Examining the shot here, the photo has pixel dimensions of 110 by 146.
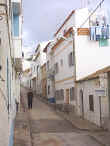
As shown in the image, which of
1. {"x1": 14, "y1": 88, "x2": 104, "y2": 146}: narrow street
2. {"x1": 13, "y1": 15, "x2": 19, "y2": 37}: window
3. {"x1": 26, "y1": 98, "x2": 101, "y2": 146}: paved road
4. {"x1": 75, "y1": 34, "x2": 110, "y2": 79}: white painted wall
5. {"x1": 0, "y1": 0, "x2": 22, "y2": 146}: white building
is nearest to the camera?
{"x1": 0, "y1": 0, "x2": 22, "y2": 146}: white building

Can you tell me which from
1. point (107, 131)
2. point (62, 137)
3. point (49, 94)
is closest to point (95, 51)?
point (107, 131)

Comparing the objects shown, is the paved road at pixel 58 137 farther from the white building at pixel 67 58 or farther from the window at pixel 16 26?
the white building at pixel 67 58

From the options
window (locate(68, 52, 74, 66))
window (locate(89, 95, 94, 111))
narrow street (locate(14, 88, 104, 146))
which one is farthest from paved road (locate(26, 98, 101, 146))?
window (locate(68, 52, 74, 66))

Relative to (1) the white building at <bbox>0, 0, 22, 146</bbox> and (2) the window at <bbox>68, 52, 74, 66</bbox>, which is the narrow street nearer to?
(1) the white building at <bbox>0, 0, 22, 146</bbox>

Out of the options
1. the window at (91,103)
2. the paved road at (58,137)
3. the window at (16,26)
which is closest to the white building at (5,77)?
the paved road at (58,137)

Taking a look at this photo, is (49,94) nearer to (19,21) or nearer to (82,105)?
(82,105)

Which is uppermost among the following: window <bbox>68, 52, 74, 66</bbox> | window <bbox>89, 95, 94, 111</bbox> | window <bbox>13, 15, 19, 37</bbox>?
window <bbox>13, 15, 19, 37</bbox>

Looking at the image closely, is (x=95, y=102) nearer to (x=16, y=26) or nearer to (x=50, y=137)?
(x=50, y=137)

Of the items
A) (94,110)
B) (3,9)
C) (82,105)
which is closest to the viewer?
(3,9)

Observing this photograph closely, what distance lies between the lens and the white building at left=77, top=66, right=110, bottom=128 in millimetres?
12968

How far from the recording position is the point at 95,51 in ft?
64.7

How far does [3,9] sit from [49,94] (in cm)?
2844

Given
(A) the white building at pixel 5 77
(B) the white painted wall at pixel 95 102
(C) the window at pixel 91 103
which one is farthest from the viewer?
(C) the window at pixel 91 103

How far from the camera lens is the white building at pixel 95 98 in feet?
42.5
